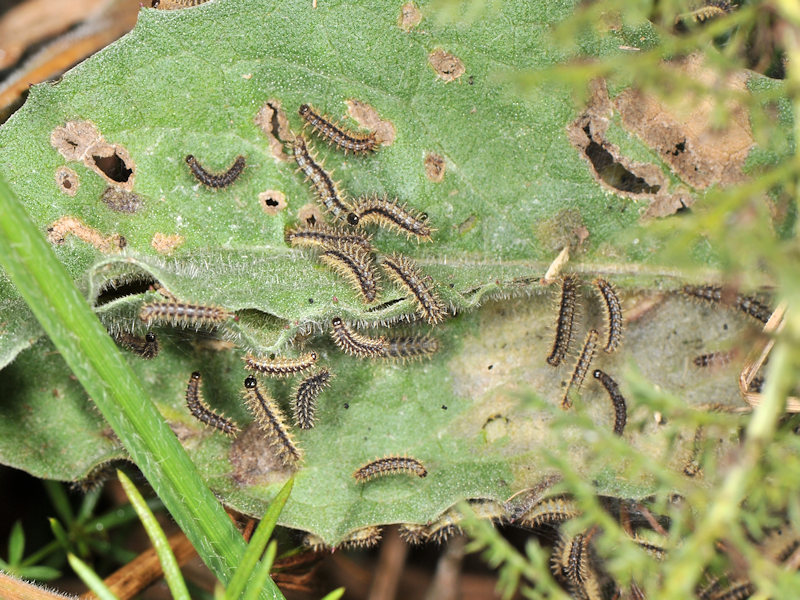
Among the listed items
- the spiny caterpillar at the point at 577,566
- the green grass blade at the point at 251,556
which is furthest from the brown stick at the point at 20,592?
the spiny caterpillar at the point at 577,566

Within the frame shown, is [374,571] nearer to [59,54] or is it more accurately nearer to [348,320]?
[348,320]

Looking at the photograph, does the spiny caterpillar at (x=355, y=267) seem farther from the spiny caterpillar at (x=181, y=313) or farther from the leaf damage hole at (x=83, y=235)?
the leaf damage hole at (x=83, y=235)

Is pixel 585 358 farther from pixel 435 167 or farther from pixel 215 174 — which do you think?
pixel 215 174

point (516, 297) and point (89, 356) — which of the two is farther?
point (516, 297)

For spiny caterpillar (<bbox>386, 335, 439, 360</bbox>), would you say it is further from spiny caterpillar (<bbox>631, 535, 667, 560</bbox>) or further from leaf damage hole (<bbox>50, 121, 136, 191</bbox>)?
leaf damage hole (<bbox>50, 121, 136, 191</bbox>)

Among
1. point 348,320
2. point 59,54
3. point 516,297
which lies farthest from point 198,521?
point 59,54

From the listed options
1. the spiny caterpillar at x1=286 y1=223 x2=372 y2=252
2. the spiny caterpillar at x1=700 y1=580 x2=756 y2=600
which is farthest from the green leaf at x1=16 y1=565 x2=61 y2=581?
the spiny caterpillar at x1=700 y1=580 x2=756 y2=600
